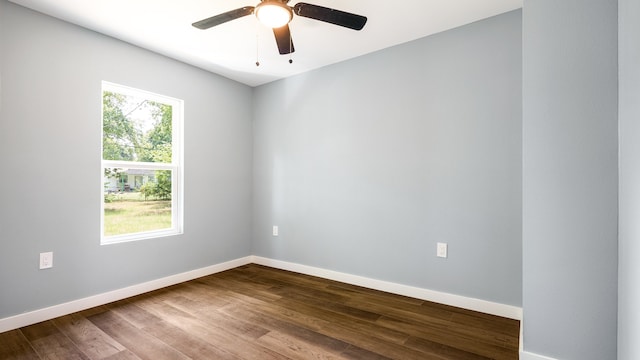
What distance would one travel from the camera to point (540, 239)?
1.64 metres

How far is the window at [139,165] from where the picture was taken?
2.76m

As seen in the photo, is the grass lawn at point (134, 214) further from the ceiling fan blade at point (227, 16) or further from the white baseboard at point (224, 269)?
the ceiling fan blade at point (227, 16)

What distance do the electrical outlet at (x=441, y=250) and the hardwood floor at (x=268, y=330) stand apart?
0.44m

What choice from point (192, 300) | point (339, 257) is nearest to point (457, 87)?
point (339, 257)

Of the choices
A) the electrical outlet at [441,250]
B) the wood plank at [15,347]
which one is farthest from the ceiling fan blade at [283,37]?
the wood plank at [15,347]

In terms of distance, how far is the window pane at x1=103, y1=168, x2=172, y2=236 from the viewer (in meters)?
2.77

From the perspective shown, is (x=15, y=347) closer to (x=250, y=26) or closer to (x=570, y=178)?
(x=250, y=26)

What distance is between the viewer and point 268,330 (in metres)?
2.15

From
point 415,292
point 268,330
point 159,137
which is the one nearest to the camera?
point 268,330

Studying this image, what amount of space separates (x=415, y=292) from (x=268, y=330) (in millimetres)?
1392

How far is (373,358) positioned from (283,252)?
6.88ft

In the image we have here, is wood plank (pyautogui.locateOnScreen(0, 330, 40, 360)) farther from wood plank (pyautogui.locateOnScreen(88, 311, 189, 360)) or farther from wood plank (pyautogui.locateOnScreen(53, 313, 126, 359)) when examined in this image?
wood plank (pyautogui.locateOnScreen(88, 311, 189, 360))

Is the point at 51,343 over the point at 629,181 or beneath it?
beneath

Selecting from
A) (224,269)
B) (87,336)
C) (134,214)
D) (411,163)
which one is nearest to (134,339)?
(87,336)
